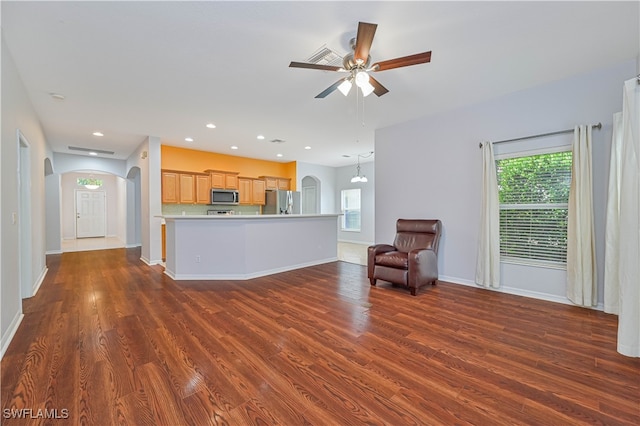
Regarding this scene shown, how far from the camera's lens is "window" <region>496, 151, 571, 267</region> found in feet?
11.1

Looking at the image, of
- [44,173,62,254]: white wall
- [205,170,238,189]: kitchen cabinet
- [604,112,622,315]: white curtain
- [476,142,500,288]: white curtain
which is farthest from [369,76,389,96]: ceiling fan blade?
[44,173,62,254]: white wall

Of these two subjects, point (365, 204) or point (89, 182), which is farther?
point (89, 182)

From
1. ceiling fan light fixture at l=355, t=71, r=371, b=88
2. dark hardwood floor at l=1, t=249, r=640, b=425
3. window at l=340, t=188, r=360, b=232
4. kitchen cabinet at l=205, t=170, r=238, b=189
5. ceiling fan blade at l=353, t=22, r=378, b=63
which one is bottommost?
dark hardwood floor at l=1, t=249, r=640, b=425

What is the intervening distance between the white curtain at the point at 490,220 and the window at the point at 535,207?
16 cm

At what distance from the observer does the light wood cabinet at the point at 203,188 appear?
679 centimetres

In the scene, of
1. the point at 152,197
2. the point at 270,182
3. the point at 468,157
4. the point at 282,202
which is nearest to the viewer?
the point at 468,157

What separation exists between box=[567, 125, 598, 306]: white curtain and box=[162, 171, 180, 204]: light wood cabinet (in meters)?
7.15

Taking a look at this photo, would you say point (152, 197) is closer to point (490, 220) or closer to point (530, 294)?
point (490, 220)

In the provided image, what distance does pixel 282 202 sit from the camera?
8.09 m

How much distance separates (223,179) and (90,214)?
7359 mm

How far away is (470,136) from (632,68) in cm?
165

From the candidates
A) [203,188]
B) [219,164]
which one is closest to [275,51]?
[203,188]

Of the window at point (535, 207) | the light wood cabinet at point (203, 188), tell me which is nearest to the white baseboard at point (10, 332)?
the light wood cabinet at point (203, 188)

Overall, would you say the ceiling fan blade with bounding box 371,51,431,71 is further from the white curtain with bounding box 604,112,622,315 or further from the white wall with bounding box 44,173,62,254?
the white wall with bounding box 44,173,62,254
